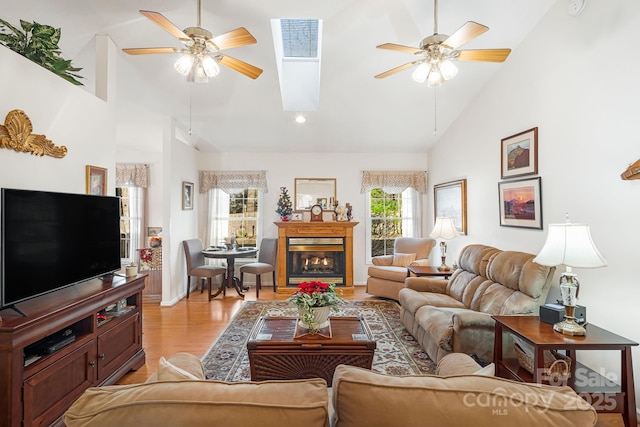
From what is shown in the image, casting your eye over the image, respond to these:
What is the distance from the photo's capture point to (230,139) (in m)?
5.54

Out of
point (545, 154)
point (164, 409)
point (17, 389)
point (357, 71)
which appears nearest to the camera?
point (164, 409)

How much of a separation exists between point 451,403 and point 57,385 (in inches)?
91.9

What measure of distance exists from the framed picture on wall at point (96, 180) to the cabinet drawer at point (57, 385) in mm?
1377

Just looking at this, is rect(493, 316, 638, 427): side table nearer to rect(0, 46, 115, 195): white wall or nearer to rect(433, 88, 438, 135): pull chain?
rect(433, 88, 438, 135): pull chain

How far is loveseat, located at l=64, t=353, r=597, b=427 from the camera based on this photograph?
2.69 ft

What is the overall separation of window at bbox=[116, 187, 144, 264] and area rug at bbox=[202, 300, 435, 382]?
119 inches

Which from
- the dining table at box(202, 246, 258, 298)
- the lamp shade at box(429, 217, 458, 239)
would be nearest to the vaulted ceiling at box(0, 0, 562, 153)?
the lamp shade at box(429, 217, 458, 239)

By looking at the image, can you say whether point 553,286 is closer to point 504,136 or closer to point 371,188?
point 504,136

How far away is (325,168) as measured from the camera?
239 inches

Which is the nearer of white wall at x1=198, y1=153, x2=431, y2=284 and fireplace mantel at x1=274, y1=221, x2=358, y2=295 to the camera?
fireplace mantel at x1=274, y1=221, x2=358, y2=295

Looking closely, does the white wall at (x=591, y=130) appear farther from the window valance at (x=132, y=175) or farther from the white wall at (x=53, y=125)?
the window valance at (x=132, y=175)

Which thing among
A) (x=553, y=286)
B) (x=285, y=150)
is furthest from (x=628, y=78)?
(x=285, y=150)

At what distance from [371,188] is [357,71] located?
252 centimetres

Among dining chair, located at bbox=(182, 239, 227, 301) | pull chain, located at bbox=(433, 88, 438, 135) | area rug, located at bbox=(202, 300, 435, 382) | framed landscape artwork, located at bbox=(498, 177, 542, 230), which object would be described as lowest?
area rug, located at bbox=(202, 300, 435, 382)
